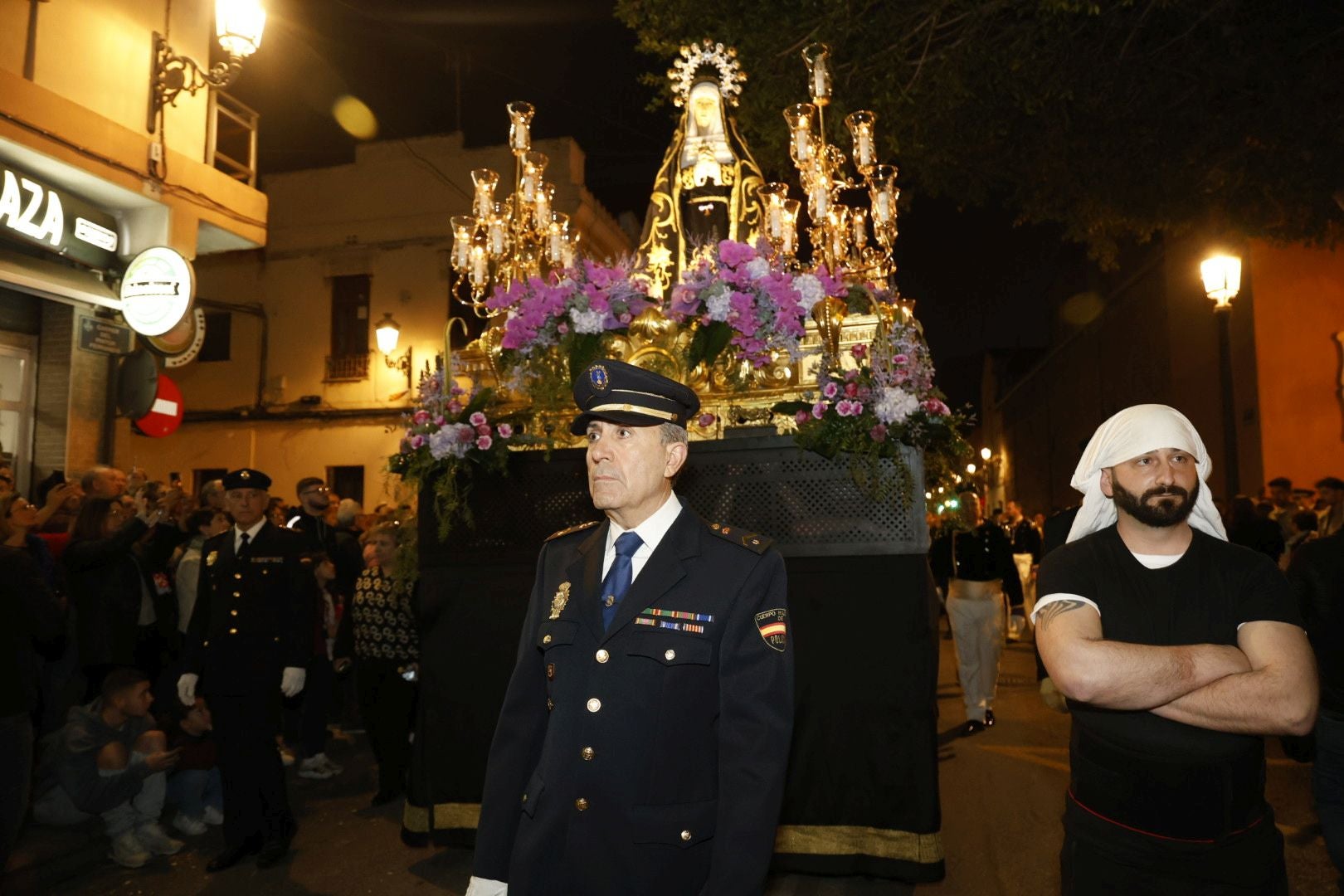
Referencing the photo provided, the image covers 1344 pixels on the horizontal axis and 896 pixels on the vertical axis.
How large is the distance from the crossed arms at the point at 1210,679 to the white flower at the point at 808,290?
10.6 feet

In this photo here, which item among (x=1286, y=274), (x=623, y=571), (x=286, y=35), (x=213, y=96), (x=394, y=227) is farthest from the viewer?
(x=394, y=227)

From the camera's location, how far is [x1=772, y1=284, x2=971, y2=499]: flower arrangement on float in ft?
16.4

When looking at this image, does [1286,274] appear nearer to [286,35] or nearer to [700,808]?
[700,808]

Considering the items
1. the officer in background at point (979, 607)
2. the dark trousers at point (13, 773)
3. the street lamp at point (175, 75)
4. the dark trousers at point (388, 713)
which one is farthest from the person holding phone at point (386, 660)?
the street lamp at point (175, 75)

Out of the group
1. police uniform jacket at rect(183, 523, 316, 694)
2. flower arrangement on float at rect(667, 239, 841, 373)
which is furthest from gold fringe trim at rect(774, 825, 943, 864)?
police uniform jacket at rect(183, 523, 316, 694)

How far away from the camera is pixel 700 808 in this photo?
101 inches

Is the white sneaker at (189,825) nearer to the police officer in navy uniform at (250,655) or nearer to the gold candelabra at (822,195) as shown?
the police officer in navy uniform at (250,655)

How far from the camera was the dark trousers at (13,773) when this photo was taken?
14.0 ft

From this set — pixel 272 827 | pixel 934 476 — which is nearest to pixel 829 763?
pixel 934 476

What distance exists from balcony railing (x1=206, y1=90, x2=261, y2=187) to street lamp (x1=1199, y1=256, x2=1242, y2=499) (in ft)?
41.5

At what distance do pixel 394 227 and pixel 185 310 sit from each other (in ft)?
40.2

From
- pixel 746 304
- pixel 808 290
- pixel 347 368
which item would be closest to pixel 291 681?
pixel 746 304

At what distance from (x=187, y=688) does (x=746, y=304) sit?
4152mm

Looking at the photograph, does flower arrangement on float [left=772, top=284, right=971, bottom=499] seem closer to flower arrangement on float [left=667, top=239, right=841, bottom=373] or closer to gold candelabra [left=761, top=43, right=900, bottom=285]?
flower arrangement on float [left=667, top=239, right=841, bottom=373]
